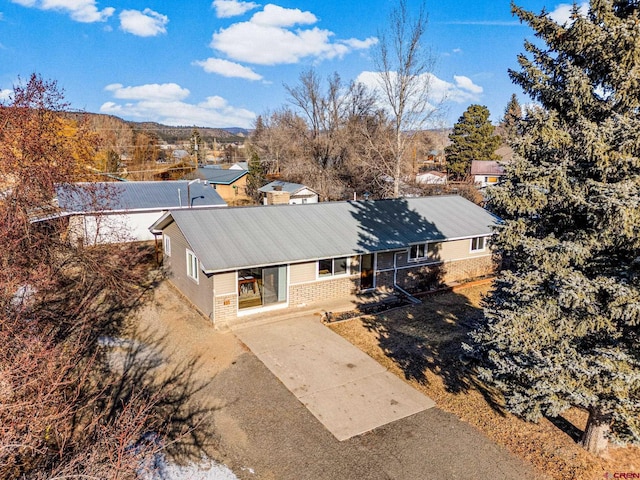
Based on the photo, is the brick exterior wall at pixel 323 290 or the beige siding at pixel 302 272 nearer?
the beige siding at pixel 302 272

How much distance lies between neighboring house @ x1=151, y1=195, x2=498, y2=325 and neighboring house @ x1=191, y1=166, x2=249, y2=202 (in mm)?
26270

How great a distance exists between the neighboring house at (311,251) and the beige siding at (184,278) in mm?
40

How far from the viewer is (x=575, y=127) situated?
7105 millimetres

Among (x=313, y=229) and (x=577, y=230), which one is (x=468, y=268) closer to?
(x=313, y=229)

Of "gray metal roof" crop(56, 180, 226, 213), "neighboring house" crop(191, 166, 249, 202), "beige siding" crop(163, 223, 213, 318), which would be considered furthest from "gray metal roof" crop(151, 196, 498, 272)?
"neighboring house" crop(191, 166, 249, 202)

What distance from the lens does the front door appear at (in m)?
16.4

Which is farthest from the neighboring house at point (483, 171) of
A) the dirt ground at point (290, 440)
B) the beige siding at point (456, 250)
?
the dirt ground at point (290, 440)

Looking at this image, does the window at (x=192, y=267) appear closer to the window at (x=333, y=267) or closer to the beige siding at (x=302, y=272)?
the beige siding at (x=302, y=272)

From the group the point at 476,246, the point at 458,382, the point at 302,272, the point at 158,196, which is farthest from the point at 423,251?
the point at 158,196

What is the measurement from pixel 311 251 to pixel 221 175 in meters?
33.9

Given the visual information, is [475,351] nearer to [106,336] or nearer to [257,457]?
[257,457]

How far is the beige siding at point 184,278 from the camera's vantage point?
1375cm

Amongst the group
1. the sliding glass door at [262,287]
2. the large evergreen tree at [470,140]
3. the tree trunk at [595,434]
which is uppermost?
the large evergreen tree at [470,140]

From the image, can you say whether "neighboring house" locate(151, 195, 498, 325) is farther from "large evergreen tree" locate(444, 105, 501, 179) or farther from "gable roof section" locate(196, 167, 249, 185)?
"large evergreen tree" locate(444, 105, 501, 179)
